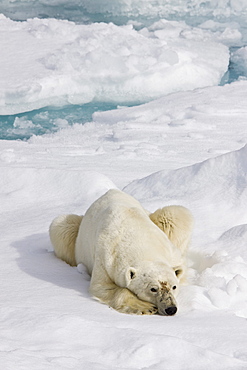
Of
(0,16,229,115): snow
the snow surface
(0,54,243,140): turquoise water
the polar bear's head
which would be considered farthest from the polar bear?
(0,16,229,115): snow

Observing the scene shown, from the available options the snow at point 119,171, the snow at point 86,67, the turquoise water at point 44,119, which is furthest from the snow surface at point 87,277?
the snow at point 86,67

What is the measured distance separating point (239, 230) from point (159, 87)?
1013 centimetres

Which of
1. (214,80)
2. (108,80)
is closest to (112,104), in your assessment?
(108,80)

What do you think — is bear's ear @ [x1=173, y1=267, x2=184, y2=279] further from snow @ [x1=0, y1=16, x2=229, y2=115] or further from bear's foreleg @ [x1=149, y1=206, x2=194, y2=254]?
snow @ [x1=0, y1=16, x2=229, y2=115]

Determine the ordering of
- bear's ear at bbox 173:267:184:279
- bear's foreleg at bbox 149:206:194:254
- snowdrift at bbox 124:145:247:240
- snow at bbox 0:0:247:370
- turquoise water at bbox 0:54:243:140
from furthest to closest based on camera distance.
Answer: turquoise water at bbox 0:54:243:140, snowdrift at bbox 124:145:247:240, bear's foreleg at bbox 149:206:194:254, bear's ear at bbox 173:267:184:279, snow at bbox 0:0:247:370

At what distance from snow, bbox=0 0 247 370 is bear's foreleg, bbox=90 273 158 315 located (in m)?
0.10

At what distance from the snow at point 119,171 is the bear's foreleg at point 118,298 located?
0.10 metres

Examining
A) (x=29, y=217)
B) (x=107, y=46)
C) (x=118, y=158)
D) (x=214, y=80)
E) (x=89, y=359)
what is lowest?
(x=214, y=80)

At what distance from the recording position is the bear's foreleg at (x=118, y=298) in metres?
3.11

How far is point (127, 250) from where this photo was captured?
3.35 m

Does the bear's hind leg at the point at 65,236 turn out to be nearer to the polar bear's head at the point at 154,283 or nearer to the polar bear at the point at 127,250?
the polar bear at the point at 127,250

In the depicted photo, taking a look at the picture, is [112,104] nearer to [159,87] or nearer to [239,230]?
[159,87]

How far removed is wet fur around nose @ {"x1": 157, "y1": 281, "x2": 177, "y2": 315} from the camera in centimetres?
299

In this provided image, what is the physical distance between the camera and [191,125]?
10164mm
